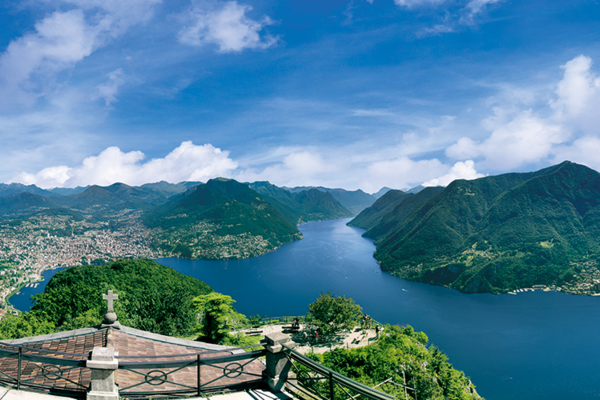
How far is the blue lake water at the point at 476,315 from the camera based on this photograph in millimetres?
62344

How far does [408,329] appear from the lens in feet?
207

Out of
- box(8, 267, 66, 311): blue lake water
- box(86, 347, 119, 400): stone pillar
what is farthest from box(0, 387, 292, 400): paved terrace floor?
box(8, 267, 66, 311): blue lake water

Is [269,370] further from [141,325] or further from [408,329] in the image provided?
[408,329]

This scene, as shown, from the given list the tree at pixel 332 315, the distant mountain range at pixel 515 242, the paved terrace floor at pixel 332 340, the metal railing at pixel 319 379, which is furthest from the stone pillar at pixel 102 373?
the distant mountain range at pixel 515 242

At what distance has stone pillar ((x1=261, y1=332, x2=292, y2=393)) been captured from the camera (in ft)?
23.9

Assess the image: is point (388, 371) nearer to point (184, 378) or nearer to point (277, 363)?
point (184, 378)

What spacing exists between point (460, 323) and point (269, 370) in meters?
102

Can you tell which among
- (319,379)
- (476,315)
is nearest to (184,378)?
(319,379)

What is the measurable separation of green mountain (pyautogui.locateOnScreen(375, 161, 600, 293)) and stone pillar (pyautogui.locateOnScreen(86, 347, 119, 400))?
144 metres

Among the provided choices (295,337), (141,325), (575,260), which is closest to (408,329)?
(295,337)

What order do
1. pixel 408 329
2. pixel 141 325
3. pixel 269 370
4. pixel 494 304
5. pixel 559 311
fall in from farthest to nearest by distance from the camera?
pixel 494 304 < pixel 559 311 < pixel 408 329 < pixel 141 325 < pixel 269 370

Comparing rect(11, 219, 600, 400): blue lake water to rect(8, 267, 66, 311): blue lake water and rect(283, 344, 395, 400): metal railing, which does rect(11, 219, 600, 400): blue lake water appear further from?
rect(283, 344, 395, 400): metal railing

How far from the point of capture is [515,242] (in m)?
159

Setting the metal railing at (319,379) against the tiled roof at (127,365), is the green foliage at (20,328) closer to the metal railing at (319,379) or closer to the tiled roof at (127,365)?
the tiled roof at (127,365)
